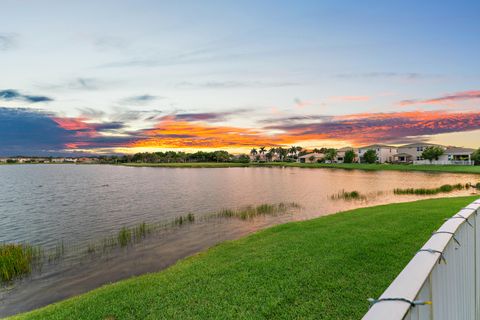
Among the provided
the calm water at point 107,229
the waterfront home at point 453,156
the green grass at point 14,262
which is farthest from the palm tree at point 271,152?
the green grass at point 14,262

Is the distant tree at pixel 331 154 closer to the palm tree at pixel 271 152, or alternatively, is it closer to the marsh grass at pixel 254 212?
the palm tree at pixel 271 152

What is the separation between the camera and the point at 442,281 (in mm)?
2627

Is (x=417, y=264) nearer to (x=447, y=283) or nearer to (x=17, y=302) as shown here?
(x=447, y=283)

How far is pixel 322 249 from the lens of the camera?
9.36m

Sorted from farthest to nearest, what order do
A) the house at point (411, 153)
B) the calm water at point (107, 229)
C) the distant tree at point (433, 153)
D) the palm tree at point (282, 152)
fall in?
the palm tree at point (282, 152) → the house at point (411, 153) → the distant tree at point (433, 153) → the calm water at point (107, 229)

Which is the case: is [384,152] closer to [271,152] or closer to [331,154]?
[331,154]

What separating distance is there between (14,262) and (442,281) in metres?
14.2

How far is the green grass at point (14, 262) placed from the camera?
1092 centimetres

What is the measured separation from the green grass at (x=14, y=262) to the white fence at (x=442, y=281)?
532 inches

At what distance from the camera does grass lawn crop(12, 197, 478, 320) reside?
19.8 feet

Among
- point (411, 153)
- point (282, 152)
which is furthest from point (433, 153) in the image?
point (282, 152)

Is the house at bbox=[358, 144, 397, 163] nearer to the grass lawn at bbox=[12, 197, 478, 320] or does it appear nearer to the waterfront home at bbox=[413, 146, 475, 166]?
the waterfront home at bbox=[413, 146, 475, 166]

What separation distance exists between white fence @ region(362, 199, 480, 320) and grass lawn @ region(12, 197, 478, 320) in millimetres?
2500

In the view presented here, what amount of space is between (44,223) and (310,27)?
24192mm
